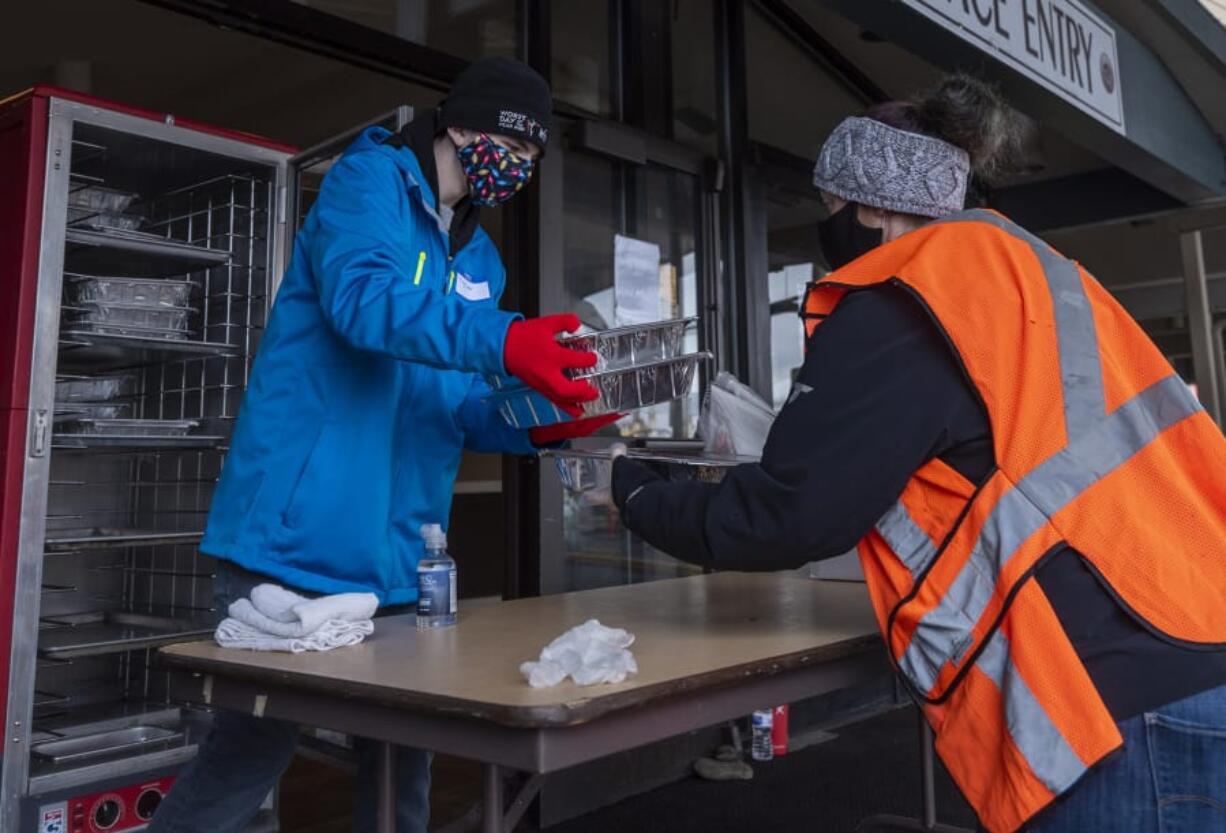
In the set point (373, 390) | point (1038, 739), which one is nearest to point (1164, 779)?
point (1038, 739)

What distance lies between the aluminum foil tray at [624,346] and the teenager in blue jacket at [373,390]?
0.13 ft

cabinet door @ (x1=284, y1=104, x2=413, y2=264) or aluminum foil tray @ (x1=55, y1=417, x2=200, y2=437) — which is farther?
cabinet door @ (x1=284, y1=104, x2=413, y2=264)

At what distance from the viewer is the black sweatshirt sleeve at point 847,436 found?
1.24m

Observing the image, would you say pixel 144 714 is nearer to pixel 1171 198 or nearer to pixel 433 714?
pixel 433 714

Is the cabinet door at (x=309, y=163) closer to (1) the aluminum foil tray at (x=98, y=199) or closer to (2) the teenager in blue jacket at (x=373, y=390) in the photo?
(1) the aluminum foil tray at (x=98, y=199)

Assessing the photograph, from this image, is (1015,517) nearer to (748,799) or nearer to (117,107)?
(117,107)

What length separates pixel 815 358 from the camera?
132cm

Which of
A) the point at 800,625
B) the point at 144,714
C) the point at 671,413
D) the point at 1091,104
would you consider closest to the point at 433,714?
the point at 800,625

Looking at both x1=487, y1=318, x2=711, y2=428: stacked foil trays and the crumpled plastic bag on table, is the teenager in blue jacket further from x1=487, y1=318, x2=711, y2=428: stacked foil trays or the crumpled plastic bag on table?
the crumpled plastic bag on table

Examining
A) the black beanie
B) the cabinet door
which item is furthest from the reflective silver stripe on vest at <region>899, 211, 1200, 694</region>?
the cabinet door

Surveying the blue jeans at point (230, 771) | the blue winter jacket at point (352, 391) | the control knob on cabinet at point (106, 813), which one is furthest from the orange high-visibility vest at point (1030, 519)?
the control knob on cabinet at point (106, 813)

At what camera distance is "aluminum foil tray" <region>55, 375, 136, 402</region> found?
254 centimetres

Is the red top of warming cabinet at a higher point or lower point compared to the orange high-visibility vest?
higher

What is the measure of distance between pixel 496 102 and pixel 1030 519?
3.83 ft
